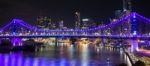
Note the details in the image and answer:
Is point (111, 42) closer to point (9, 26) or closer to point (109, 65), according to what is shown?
point (9, 26)

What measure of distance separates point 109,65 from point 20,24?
4796cm

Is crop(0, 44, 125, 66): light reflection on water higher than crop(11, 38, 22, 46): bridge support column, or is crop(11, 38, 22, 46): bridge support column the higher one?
crop(11, 38, 22, 46): bridge support column

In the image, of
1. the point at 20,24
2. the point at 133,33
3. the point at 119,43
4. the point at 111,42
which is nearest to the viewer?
the point at 133,33

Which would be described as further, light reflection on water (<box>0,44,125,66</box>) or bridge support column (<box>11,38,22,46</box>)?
bridge support column (<box>11,38,22,46</box>)

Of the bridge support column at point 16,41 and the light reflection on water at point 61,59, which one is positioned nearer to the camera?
the light reflection on water at point 61,59

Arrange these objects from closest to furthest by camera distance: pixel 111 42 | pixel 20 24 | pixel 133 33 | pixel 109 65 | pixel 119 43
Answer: pixel 109 65 < pixel 133 33 < pixel 20 24 < pixel 119 43 < pixel 111 42

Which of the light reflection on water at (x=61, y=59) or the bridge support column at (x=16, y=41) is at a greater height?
the bridge support column at (x=16, y=41)

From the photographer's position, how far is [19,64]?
46031 millimetres

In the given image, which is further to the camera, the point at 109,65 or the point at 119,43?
the point at 119,43

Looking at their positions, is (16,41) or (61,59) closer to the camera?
(61,59)

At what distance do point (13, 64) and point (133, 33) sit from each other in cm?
2382

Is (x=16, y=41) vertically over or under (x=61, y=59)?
over

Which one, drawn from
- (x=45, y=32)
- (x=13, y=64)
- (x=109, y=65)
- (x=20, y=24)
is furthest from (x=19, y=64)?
(x=20, y=24)

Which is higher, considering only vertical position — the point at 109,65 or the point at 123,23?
the point at 123,23
